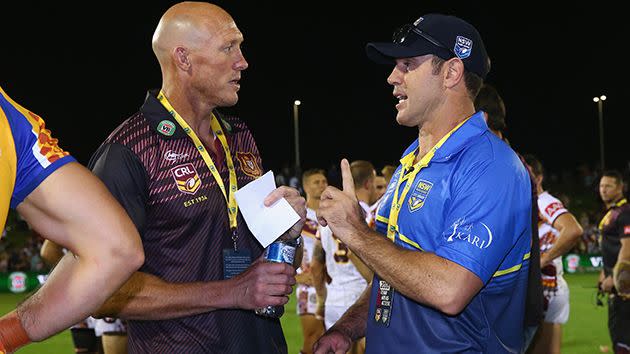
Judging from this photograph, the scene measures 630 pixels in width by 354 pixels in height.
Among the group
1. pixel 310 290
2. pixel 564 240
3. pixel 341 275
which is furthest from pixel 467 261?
pixel 310 290

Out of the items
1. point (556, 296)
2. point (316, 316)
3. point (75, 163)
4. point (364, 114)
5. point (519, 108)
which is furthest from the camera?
point (364, 114)

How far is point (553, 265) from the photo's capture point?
A: 28.4 ft

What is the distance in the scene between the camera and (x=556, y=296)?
847 centimetres

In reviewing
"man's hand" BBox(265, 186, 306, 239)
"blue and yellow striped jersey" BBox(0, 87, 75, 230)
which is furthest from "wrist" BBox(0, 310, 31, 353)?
"man's hand" BBox(265, 186, 306, 239)

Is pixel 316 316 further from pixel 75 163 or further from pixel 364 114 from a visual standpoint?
pixel 364 114

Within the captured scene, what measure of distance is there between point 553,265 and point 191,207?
6155 mm

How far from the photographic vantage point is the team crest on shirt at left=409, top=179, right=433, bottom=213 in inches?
124

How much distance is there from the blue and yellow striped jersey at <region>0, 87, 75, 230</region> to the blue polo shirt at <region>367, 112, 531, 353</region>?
151cm

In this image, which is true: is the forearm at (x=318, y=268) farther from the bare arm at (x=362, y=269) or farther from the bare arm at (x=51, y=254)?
the bare arm at (x=51, y=254)

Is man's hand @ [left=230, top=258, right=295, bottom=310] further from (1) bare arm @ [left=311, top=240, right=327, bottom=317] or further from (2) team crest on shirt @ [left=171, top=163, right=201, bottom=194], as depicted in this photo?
(1) bare arm @ [left=311, top=240, right=327, bottom=317]

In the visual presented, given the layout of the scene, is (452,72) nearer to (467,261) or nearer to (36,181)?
(467,261)

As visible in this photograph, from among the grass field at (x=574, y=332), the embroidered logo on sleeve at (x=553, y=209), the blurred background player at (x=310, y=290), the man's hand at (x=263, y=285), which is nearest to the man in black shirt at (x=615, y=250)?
the embroidered logo on sleeve at (x=553, y=209)

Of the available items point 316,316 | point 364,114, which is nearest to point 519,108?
point 364,114

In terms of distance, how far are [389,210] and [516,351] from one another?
0.75 meters
